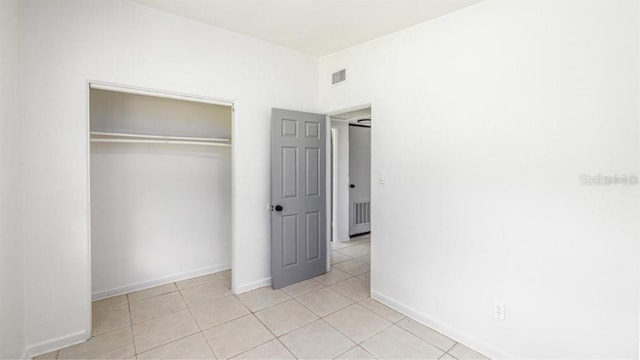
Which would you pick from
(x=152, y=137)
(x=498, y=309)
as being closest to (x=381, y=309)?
(x=498, y=309)

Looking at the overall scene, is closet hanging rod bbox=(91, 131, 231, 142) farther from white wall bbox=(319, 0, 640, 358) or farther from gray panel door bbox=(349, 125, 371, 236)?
gray panel door bbox=(349, 125, 371, 236)

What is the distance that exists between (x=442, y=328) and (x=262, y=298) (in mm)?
1728

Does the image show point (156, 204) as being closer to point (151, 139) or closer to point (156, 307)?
point (151, 139)

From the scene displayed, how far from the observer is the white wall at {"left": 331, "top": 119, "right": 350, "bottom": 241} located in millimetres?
5094

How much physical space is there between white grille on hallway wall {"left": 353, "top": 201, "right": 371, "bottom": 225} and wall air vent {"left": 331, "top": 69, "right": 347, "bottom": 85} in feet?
8.77

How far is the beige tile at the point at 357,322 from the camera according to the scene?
2404 mm

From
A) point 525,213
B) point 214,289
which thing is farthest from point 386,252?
point 214,289

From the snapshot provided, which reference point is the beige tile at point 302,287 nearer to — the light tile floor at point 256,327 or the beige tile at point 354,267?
the light tile floor at point 256,327

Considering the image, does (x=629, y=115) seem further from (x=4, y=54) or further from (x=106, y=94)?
(x=106, y=94)

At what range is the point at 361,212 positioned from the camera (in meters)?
5.62

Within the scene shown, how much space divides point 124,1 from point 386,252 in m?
3.21

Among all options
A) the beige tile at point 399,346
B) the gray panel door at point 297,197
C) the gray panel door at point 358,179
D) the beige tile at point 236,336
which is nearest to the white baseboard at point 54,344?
the beige tile at point 236,336

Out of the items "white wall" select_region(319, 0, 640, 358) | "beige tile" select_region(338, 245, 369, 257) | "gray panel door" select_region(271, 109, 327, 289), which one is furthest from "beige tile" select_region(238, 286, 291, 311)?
"beige tile" select_region(338, 245, 369, 257)

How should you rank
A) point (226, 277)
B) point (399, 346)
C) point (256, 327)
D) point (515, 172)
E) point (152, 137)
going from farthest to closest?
point (226, 277) < point (152, 137) < point (256, 327) < point (399, 346) < point (515, 172)
